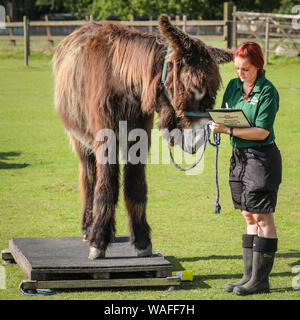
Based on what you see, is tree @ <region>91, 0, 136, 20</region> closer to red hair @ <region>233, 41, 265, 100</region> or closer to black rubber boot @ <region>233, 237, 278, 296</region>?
red hair @ <region>233, 41, 265, 100</region>

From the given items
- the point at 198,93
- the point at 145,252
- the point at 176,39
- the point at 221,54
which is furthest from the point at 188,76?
the point at 145,252

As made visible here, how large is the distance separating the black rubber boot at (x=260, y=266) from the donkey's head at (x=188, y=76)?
3.54ft

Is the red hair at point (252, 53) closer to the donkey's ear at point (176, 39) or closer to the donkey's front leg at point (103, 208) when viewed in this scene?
the donkey's ear at point (176, 39)

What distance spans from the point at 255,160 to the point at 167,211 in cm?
316

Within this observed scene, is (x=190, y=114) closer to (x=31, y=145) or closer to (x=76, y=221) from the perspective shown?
(x=76, y=221)

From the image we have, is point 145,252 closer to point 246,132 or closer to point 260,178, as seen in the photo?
point 260,178

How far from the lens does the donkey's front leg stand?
5.46 metres

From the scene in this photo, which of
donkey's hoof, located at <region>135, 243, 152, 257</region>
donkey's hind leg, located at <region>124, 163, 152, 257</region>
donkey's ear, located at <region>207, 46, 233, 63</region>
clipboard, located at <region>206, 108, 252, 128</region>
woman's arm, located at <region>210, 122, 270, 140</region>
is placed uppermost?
donkey's ear, located at <region>207, 46, 233, 63</region>

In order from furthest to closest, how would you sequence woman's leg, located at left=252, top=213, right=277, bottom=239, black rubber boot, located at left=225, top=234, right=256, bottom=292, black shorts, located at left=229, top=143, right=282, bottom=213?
black rubber boot, located at left=225, top=234, right=256, bottom=292 < woman's leg, located at left=252, top=213, right=277, bottom=239 < black shorts, located at left=229, top=143, right=282, bottom=213

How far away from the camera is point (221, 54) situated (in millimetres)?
5168

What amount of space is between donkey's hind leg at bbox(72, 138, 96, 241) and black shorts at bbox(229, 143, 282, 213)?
1690 millimetres

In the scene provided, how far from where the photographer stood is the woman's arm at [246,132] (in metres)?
4.94

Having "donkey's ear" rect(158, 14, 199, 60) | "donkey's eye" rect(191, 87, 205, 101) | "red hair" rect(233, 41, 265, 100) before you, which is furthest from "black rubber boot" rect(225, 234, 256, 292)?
"donkey's ear" rect(158, 14, 199, 60)

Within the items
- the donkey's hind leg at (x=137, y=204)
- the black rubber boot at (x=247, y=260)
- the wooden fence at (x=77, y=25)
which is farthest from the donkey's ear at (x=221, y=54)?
the wooden fence at (x=77, y=25)
